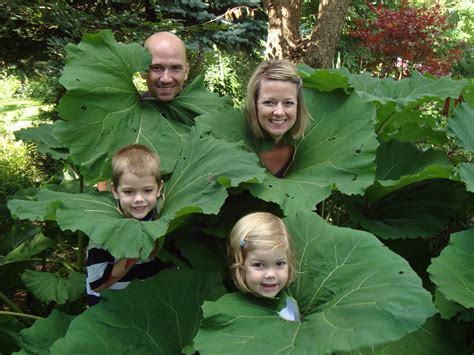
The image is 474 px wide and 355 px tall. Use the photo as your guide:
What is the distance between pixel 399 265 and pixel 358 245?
17 cm

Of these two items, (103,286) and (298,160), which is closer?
(103,286)

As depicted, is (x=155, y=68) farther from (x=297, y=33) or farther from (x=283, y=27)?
(x=297, y=33)

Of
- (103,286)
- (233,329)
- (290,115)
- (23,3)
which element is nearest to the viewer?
(233,329)

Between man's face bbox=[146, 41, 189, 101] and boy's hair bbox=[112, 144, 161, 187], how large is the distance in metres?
0.59

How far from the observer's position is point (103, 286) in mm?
2014

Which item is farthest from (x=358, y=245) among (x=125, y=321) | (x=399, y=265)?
(x=125, y=321)

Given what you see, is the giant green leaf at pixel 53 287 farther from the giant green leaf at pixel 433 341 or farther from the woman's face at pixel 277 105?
the giant green leaf at pixel 433 341

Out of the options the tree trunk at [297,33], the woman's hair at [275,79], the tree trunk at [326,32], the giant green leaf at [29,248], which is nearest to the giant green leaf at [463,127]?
the woman's hair at [275,79]

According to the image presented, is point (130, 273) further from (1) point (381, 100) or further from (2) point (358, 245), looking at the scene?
(1) point (381, 100)

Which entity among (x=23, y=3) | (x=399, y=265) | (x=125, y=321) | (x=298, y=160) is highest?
(x=23, y=3)

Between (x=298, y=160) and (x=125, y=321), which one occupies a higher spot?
(x=298, y=160)

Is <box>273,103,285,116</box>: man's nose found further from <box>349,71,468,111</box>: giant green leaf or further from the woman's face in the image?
<box>349,71,468,111</box>: giant green leaf

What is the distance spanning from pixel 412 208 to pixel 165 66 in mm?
1372

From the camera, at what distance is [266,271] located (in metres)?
1.67
